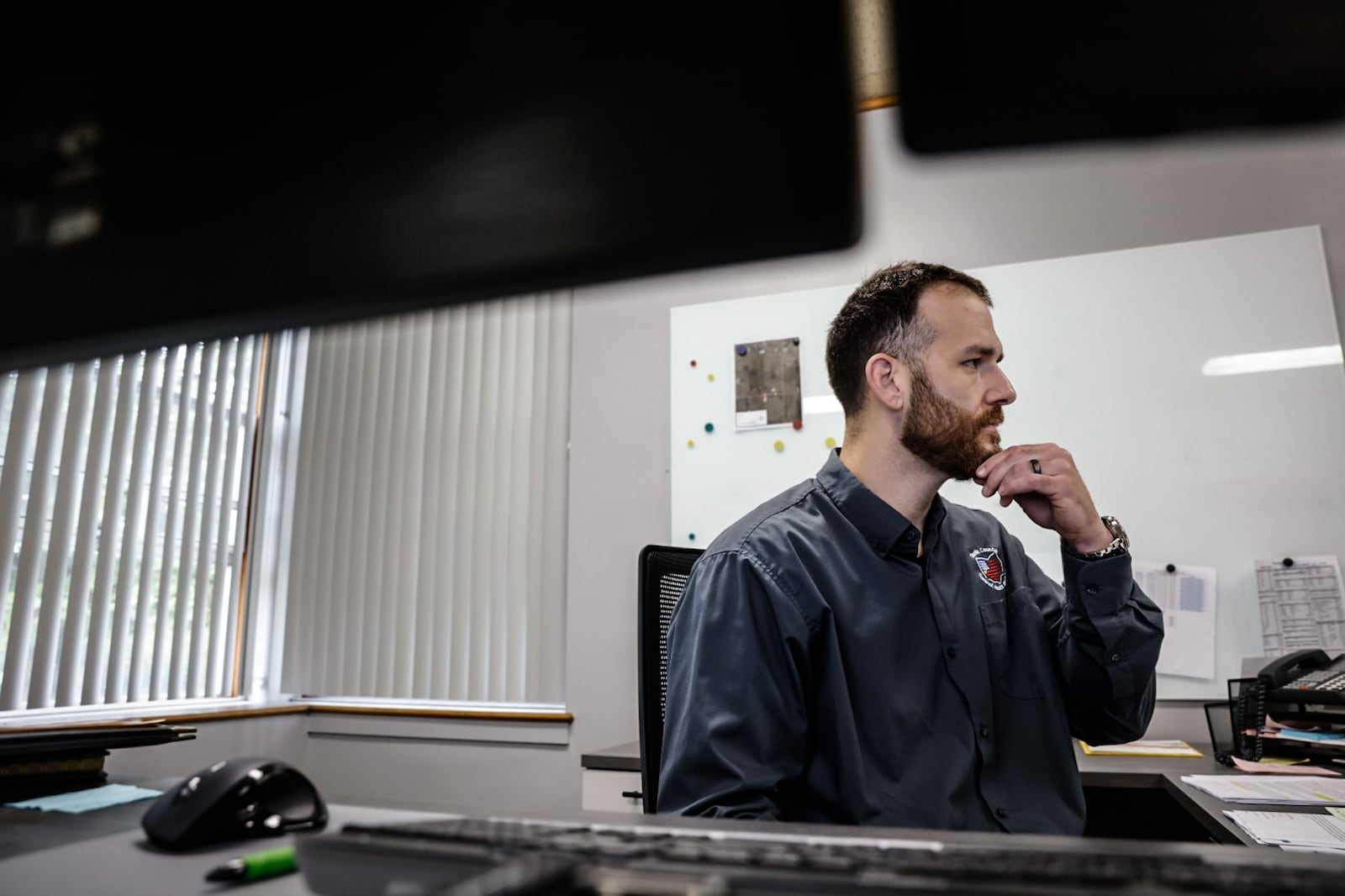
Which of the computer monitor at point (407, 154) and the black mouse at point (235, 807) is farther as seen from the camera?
the black mouse at point (235, 807)

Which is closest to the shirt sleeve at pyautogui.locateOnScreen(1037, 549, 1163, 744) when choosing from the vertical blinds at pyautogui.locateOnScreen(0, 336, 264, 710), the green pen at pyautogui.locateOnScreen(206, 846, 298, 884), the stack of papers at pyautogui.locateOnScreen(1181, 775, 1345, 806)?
the stack of papers at pyautogui.locateOnScreen(1181, 775, 1345, 806)

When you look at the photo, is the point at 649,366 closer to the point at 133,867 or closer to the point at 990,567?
the point at 990,567

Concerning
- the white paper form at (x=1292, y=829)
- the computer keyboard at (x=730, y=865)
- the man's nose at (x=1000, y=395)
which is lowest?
the white paper form at (x=1292, y=829)

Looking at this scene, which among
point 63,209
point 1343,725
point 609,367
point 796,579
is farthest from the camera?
point 609,367

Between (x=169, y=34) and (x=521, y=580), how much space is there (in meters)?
2.38

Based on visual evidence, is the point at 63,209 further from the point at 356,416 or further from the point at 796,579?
the point at 356,416

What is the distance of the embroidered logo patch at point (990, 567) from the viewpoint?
125cm

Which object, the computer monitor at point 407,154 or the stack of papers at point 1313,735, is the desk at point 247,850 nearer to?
the computer monitor at point 407,154

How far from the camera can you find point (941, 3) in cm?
28

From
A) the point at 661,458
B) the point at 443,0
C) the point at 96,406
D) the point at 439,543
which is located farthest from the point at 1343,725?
the point at 96,406

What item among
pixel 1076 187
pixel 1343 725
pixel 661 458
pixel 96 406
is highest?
pixel 1076 187

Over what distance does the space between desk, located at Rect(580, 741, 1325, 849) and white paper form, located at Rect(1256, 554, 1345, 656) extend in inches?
12.1

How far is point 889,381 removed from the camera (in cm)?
135

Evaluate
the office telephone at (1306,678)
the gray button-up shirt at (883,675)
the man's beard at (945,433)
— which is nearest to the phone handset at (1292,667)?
the office telephone at (1306,678)
